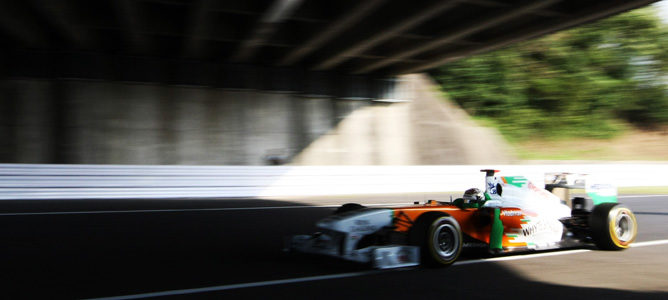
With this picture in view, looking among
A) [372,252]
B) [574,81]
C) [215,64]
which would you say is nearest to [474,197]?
[372,252]

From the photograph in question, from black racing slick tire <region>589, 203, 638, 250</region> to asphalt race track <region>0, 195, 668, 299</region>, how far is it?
0.13 m

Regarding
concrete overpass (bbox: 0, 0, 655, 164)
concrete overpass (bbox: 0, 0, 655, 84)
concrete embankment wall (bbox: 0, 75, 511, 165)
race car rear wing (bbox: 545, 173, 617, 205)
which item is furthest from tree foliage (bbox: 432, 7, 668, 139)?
race car rear wing (bbox: 545, 173, 617, 205)

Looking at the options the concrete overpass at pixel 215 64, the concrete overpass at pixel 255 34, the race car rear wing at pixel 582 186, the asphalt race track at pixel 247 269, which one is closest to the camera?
the asphalt race track at pixel 247 269

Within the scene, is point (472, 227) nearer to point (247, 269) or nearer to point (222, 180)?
point (247, 269)

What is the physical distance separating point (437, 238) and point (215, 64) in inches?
619

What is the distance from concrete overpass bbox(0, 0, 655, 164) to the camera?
46.8 ft

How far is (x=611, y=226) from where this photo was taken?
268 inches

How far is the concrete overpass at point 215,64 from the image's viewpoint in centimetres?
1427

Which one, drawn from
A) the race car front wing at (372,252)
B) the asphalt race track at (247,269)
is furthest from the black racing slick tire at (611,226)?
A: the race car front wing at (372,252)

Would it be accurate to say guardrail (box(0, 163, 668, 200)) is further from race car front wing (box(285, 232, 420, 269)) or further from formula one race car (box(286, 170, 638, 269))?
race car front wing (box(285, 232, 420, 269))

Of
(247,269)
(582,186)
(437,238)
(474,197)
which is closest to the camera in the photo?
(247,269)

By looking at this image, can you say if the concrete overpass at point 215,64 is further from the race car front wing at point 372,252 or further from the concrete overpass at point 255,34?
the race car front wing at point 372,252

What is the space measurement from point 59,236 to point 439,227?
5272 mm

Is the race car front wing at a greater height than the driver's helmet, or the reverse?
the driver's helmet
